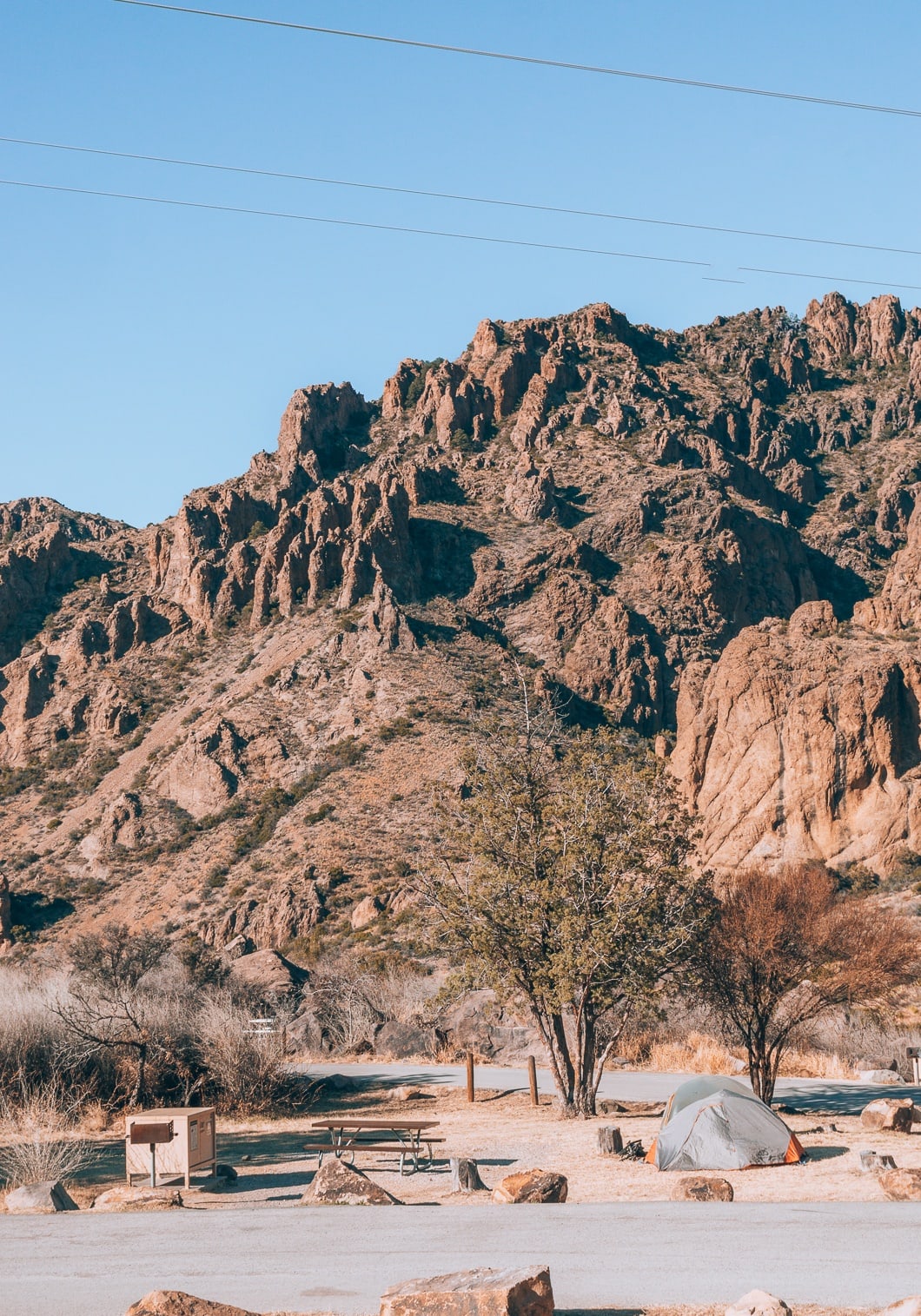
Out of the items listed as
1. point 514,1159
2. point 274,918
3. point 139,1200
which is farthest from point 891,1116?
Result: point 274,918

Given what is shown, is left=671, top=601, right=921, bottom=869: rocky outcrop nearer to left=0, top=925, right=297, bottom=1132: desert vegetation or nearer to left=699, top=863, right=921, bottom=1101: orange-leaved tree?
left=699, top=863, right=921, bottom=1101: orange-leaved tree

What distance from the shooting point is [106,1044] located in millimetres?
25453

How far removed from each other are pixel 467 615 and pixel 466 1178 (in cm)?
6492

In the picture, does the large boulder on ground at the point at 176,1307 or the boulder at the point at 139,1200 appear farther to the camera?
the boulder at the point at 139,1200

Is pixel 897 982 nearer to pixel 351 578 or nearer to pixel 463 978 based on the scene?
pixel 463 978

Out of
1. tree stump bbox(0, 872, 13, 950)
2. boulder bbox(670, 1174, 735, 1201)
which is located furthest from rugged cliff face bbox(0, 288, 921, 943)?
boulder bbox(670, 1174, 735, 1201)

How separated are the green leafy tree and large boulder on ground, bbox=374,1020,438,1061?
1215cm

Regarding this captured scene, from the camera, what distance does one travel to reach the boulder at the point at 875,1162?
1582 centimetres

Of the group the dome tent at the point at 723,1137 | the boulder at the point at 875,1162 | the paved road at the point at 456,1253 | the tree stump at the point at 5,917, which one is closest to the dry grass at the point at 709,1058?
the dome tent at the point at 723,1137

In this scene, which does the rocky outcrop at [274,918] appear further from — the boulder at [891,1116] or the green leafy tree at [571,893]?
the boulder at [891,1116]

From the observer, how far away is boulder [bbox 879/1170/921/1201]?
549 inches

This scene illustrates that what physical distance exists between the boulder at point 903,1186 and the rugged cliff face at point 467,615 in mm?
37584

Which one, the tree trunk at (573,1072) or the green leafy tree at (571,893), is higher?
the green leafy tree at (571,893)

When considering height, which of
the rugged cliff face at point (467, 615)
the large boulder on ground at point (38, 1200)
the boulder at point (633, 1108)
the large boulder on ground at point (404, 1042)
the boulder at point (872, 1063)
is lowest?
the large boulder on ground at point (404, 1042)
